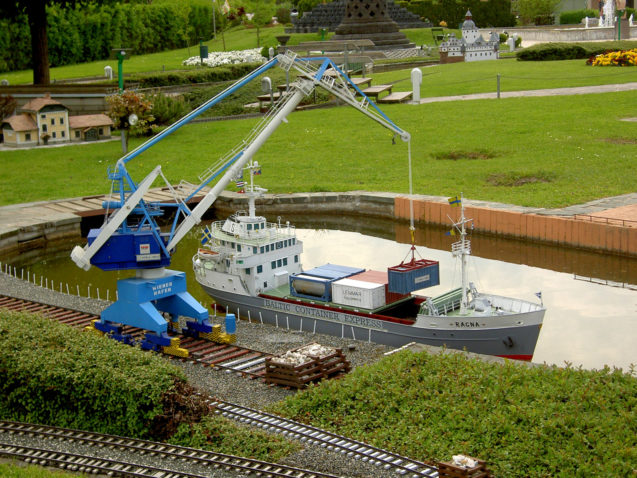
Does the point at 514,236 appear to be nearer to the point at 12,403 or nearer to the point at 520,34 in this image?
the point at 12,403

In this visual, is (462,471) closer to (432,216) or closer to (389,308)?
(389,308)

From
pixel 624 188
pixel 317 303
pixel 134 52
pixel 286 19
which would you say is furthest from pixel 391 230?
pixel 286 19

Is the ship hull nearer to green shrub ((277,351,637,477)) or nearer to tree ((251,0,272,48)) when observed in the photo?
green shrub ((277,351,637,477))

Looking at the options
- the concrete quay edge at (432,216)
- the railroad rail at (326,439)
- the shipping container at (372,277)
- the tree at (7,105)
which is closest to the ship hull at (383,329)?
the shipping container at (372,277)

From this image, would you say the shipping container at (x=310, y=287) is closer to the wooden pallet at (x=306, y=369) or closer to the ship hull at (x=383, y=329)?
the ship hull at (x=383, y=329)

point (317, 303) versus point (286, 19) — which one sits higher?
point (286, 19)

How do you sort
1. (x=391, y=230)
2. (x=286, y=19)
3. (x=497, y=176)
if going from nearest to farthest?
(x=391, y=230) < (x=497, y=176) < (x=286, y=19)

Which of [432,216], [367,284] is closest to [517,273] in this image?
[432,216]
